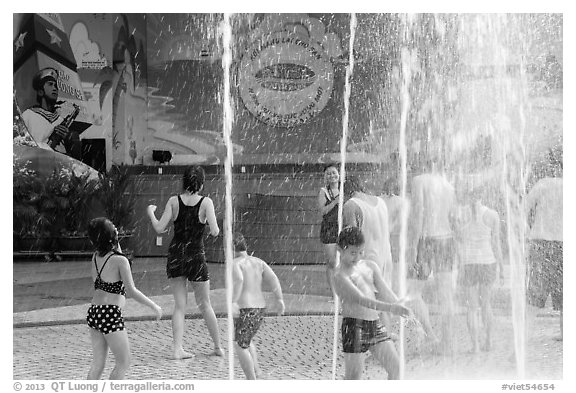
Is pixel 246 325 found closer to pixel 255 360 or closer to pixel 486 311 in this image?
pixel 255 360

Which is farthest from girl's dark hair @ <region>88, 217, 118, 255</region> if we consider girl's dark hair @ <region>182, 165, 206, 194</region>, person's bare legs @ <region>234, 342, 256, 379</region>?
girl's dark hair @ <region>182, 165, 206, 194</region>

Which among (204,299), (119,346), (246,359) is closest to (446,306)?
(204,299)

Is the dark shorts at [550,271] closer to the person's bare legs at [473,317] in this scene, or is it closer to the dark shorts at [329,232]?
the person's bare legs at [473,317]

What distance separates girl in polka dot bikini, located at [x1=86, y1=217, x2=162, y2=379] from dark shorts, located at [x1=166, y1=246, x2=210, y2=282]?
0.92 meters

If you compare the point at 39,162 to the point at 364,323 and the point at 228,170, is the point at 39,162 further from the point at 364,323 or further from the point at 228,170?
the point at 364,323

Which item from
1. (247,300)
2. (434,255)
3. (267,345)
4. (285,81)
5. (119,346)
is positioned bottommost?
(267,345)

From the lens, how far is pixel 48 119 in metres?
9.55

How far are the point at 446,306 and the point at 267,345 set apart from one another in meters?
1.60

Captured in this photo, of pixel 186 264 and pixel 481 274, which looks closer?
pixel 186 264

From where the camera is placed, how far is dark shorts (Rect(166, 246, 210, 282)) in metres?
5.12

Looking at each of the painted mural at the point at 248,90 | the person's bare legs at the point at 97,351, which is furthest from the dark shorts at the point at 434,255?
the painted mural at the point at 248,90

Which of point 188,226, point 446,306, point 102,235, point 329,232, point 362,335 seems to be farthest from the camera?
point 329,232

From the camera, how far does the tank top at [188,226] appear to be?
5078mm

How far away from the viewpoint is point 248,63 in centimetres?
1006
